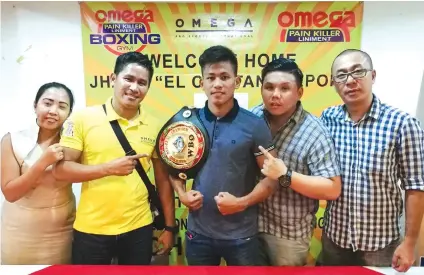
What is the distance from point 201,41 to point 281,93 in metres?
0.47

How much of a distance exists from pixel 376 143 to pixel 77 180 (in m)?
1.34

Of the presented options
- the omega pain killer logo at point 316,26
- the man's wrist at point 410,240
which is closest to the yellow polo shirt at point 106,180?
the omega pain killer logo at point 316,26

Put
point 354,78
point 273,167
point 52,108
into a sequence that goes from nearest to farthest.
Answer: point 273,167 → point 354,78 → point 52,108

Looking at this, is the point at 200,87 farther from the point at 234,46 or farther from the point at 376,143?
the point at 376,143

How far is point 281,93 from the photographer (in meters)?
1.84

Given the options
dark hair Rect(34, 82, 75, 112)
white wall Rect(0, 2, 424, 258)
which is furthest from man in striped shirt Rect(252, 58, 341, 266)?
dark hair Rect(34, 82, 75, 112)

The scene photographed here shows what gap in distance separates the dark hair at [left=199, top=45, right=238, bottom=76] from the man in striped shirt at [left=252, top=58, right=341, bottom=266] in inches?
6.4

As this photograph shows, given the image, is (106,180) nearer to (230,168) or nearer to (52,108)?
(52,108)

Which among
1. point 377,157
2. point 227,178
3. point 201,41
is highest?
point 201,41

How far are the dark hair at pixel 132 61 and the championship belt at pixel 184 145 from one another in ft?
0.88

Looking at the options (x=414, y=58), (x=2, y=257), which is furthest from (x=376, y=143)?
(x=2, y=257)

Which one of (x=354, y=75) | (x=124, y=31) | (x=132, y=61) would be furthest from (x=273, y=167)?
(x=124, y=31)

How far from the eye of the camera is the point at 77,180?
186 centimetres

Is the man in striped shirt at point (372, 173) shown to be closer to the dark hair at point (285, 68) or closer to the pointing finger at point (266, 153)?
the dark hair at point (285, 68)
